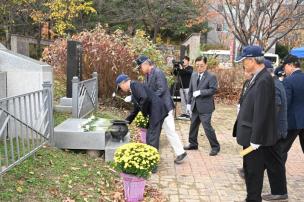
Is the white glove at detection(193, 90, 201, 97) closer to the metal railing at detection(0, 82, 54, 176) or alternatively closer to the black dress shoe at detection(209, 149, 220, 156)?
the black dress shoe at detection(209, 149, 220, 156)

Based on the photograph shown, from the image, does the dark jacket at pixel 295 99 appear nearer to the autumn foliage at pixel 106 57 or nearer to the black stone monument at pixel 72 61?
the black stone monument at pixel 72 61

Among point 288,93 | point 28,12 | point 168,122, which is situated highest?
point 28,12

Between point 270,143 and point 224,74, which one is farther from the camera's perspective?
point 224,74

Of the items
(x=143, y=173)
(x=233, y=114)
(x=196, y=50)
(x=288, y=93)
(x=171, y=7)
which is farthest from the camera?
(x=171, y=7)

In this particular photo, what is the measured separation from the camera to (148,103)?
618cm

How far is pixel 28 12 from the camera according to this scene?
21.2m

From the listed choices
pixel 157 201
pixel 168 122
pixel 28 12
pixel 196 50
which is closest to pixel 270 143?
pixel 157 201

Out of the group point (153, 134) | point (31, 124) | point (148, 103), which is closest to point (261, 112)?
point (148, 103)

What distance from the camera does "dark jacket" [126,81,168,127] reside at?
5.99m

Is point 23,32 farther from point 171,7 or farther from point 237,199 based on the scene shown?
point 237,199

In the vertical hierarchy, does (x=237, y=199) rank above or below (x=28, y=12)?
below

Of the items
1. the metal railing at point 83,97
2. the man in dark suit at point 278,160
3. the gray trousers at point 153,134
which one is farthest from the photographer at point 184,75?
the man in dark suit at point 278,160

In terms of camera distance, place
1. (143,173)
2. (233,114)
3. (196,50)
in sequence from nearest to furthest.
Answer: (143,173) → (233,114) → (196,50)

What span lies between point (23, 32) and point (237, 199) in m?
21.3
